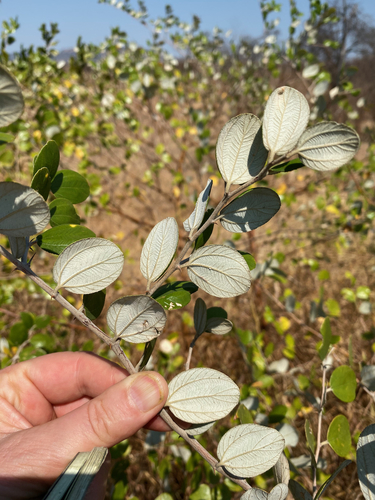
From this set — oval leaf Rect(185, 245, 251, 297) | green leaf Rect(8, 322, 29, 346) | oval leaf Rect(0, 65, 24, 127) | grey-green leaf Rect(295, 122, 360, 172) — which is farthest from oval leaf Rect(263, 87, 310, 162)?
green leaf Rect(8, 322, 29, 346)

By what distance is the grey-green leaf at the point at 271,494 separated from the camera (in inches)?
14.5

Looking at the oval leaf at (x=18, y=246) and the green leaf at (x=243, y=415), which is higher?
the oval leaf at (x=18, y=246)

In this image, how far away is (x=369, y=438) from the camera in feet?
1.21

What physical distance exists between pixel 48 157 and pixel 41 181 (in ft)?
→ 0.12

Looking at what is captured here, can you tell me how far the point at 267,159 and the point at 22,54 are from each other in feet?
5.35

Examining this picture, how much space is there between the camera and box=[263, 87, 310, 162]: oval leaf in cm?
34

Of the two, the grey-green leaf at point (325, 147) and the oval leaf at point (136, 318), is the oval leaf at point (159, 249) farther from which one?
the grey-green leaf at point (325, 147)

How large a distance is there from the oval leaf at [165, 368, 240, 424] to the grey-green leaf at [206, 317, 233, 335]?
0.30 ft

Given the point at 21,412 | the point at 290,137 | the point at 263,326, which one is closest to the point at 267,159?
the point at 290,137

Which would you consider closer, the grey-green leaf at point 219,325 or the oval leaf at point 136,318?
the oval leaf at point 136,318

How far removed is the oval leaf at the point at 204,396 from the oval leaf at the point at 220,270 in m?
0.12

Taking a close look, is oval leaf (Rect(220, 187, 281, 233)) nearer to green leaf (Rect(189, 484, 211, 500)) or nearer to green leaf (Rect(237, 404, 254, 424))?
green leaf (Rect(237, 404, 254, 424))

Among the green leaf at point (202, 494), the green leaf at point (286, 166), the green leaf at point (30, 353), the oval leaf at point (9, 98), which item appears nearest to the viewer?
the oval leaf at point (9, 98)

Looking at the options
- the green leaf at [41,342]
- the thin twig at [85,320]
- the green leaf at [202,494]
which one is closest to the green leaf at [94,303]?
the thin twig at [85,320]
